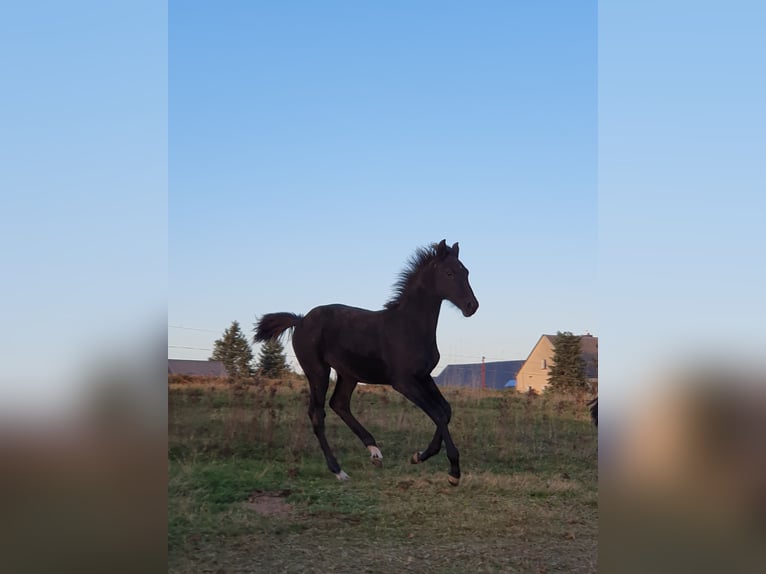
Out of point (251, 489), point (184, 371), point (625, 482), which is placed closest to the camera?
point (625, 482)

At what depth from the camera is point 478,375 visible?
8039 mm

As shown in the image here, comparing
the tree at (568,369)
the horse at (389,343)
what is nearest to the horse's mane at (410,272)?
the horse at (389,343)

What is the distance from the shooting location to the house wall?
8625 mm

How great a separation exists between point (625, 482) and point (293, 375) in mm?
5506

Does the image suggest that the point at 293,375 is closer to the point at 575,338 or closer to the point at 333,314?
the point at 333,314

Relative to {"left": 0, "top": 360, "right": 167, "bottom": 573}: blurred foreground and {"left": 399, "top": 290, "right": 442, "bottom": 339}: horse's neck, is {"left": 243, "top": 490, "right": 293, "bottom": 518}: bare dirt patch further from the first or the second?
{"left": 0, "top": 360, "right": 167, "bottom": 573}: blurred foreground

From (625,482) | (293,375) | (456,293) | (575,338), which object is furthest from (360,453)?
(625,482)

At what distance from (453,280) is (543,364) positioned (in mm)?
2721

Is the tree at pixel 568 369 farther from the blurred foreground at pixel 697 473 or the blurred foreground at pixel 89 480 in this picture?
the blurred foreground at pixel 89 480

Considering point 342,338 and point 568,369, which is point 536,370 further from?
point 342,338

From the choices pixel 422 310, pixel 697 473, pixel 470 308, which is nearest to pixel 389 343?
pixel 422 310

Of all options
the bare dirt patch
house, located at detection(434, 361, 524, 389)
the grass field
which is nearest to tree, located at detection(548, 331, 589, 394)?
house, located at detection(434, 361, 524, 389)

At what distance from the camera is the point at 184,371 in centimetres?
714

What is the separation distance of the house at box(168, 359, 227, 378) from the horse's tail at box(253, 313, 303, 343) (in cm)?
58
